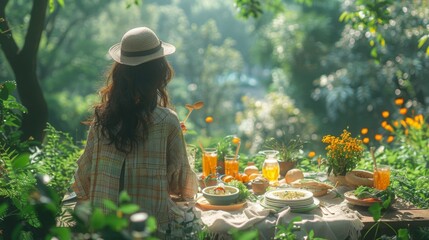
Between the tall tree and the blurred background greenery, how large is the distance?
47cm

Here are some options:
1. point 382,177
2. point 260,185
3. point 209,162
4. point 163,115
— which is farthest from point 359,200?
point 163,115

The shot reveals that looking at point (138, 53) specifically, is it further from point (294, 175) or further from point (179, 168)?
point (294, 175)

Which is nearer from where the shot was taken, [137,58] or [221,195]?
[137,58]

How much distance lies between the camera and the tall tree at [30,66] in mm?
4754

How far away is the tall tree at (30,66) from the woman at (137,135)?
2.11m

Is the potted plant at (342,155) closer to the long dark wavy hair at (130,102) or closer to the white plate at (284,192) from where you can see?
the white plate at (284,192)

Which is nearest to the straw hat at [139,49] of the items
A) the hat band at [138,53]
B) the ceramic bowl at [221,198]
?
the hat band at [138,53]

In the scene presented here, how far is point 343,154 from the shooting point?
3.79m

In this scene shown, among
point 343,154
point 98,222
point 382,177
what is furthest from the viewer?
point 343,154

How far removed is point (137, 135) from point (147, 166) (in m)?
0.20

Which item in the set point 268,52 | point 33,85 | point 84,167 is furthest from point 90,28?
point 84,167

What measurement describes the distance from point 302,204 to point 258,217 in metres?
0.32

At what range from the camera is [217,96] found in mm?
29516

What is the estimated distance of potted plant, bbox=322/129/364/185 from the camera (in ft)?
12.4
